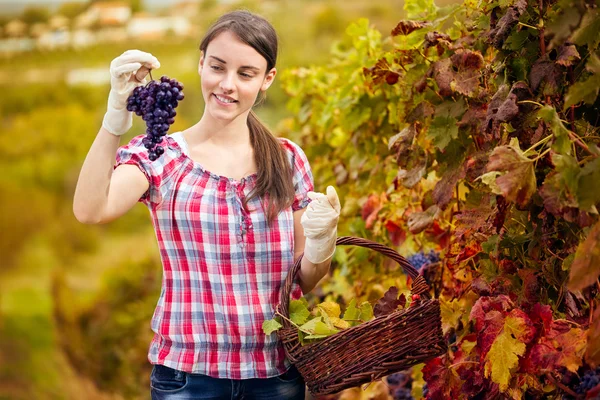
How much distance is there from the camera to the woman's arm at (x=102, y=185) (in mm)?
1562

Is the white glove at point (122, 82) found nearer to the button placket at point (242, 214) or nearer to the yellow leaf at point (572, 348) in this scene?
the button placket at point (242, 214)

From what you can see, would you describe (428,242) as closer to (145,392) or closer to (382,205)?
(382,205)

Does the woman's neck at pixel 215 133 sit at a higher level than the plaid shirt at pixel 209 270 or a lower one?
higher

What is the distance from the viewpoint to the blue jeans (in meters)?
1.66

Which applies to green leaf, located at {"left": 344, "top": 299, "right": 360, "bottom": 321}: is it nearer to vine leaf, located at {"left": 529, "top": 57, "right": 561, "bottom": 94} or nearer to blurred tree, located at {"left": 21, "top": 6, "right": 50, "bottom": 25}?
vine leaf, located at {"left": 529, "top": 57, "right": 561, "bottom": 94}

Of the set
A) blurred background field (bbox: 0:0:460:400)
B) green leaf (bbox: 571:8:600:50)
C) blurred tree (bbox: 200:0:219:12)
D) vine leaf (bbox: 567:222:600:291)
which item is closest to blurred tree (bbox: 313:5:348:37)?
blurred background field (bbox: 0:0:460:400)

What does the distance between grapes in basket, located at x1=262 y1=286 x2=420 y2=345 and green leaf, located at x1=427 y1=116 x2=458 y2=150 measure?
318 millimetres

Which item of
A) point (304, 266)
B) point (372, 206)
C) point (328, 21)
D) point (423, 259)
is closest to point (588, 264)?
point (304, 266)

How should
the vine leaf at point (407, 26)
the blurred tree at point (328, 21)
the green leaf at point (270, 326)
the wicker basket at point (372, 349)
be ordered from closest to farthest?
the wicker basket at point (372, 349) → the green leaf at point (270, 326) → the vine leaf at point (407, 26) → the blurred tree at point (328, 21)

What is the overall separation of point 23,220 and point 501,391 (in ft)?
11.9

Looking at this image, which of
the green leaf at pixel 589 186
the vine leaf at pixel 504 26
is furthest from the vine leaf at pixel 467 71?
the green leaf at pixel 589 186

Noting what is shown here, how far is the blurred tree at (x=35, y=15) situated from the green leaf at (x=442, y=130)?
3.68 metres

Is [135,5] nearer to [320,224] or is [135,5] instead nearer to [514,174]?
[320,224]

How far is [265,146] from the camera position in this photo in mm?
1807
